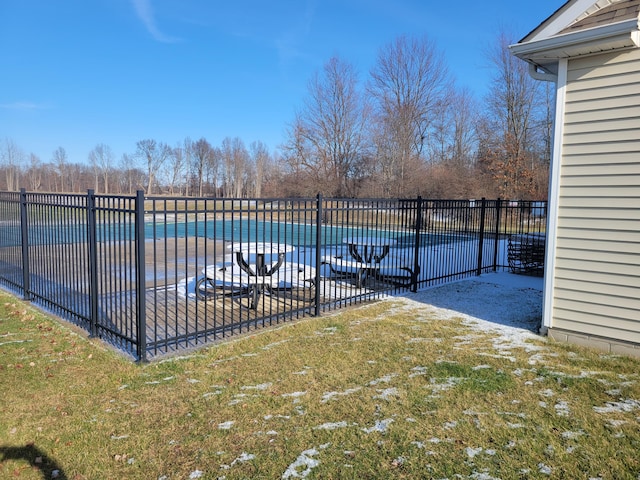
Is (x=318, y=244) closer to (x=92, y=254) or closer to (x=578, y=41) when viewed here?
(x=92, y=254)

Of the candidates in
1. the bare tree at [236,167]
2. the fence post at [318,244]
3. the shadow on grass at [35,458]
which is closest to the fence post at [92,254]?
the shadow on grass at [35,458]

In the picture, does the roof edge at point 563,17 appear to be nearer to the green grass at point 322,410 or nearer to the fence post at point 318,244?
the fence post at point 318,244

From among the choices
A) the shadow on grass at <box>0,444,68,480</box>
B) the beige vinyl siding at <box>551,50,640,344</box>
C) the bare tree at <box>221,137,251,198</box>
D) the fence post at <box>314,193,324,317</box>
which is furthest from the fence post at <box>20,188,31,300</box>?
the bare tree at <box>221,137,251,198</box>

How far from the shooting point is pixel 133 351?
186 inches

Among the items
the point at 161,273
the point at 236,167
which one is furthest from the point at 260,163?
the point at 161,273

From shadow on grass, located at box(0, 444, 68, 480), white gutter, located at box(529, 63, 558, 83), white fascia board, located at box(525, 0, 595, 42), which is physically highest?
white fascia board, located at box(525, 0, 595, 42)

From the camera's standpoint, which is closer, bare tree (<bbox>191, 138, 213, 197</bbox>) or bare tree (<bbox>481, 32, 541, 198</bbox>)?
bare tree (<bbox>481, 32, 541, 198</bbox>)

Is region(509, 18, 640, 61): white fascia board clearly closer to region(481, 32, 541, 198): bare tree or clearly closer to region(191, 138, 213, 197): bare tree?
region(481, 32, 541, 198): bare tree

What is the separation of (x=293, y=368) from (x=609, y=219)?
149 inches

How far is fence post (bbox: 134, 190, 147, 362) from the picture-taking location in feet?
13.8

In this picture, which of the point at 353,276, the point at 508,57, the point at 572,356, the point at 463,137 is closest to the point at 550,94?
the point at 508,57

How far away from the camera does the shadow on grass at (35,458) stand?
8.71 ft

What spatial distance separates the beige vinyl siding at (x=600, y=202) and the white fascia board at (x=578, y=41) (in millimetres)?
240

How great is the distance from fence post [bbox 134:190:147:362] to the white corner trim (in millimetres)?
4563
